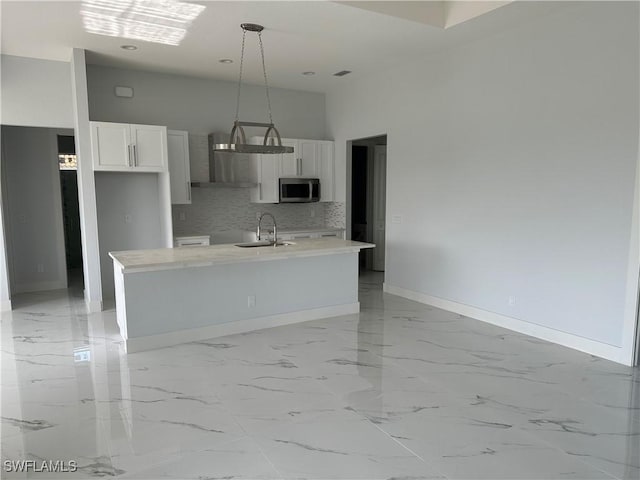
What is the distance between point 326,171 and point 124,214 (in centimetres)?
315

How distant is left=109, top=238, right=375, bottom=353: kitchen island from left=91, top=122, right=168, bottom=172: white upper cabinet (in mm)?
1528

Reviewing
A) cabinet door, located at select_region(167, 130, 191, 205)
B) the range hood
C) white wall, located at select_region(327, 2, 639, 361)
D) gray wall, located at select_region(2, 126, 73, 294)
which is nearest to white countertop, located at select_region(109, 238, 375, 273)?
white wall, located at select_region(327, 2, 639, 361)

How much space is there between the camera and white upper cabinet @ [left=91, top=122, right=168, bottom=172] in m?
5.12

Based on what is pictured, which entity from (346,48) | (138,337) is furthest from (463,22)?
(138,337)

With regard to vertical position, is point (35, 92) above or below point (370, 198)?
above

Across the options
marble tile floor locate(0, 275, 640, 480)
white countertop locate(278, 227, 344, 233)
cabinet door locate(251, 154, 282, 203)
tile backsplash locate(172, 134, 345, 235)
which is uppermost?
cabinet door locate(251, 154, 282, 203)

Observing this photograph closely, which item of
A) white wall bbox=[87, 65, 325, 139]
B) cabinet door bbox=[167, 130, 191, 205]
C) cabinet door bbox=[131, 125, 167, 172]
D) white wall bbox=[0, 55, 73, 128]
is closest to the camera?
white wall bbox=[0, 55, 73, 128]

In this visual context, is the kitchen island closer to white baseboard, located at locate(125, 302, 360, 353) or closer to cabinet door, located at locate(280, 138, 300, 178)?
white baseboard, located at locate(125, 302, 360, 353)

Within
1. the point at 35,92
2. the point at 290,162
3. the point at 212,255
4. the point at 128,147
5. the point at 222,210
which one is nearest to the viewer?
the point at 212,255

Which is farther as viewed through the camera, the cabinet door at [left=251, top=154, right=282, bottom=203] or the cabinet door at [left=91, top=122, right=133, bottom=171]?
the cabinet door at [left=251, top=154, right=282, bottom=203]

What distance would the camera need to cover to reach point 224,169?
6289mm

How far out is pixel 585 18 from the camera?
365cm

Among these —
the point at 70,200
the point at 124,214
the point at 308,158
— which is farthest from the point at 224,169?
the point at 70,200

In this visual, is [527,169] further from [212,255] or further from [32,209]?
[32,209]
